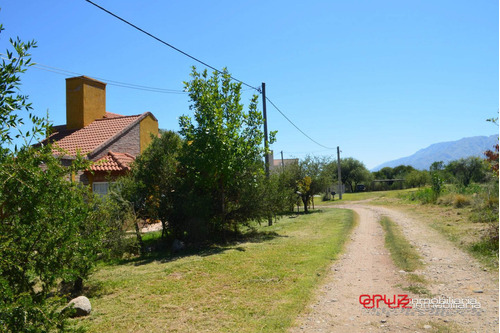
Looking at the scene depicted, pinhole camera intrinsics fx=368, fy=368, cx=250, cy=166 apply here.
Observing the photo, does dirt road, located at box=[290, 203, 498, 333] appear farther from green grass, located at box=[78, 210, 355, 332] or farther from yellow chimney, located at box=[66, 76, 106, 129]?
yellow chimney, located at box=[66, 76, 106, 129]

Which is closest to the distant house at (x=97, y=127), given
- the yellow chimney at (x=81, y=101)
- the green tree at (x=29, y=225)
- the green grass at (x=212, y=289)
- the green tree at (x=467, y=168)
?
the yellow chimney at (x=81, y=101)

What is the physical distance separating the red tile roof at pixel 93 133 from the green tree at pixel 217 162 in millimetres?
7807

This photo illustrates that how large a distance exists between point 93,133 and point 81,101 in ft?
9.29

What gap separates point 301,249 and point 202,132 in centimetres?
531

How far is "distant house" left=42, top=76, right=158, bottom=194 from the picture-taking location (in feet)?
63.6

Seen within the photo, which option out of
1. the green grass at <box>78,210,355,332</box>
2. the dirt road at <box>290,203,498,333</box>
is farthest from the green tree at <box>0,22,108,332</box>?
the dirt road at <box>290,203,498,333</box>

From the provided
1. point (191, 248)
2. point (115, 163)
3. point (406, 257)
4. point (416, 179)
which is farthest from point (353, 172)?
point (406, 257)

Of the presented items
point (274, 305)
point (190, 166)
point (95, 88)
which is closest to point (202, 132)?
point (190, 166)

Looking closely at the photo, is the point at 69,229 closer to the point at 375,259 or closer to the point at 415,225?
the point at 375,259

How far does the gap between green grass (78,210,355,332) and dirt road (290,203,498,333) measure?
40cm

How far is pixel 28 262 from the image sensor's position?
370 centimetres

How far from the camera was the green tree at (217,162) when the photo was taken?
42.3ft

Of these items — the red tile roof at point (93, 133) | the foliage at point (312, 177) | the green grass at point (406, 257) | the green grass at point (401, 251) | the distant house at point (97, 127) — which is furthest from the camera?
the foliage at point (312, 177)

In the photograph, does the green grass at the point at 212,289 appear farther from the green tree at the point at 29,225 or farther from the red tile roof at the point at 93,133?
the red tile roof at the point at 93,133
